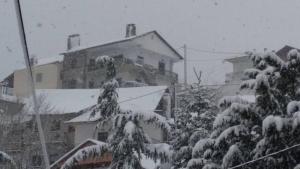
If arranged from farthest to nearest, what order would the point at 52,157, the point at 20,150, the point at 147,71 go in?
the point at 147,71, the point at 52,157, the point at 20,150

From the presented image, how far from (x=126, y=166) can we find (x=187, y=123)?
603cm

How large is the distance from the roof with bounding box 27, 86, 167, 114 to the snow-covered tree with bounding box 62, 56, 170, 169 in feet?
94.9

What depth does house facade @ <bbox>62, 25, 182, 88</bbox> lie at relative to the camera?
62312 millimetres

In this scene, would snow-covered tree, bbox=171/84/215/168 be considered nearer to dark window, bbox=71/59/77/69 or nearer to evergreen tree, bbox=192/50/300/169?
evergreen tree, bbox=192/50/300/169

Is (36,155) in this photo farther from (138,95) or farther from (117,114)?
(117,114)

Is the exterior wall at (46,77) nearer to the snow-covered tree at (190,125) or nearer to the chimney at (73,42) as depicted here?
the chimney at (73,42)

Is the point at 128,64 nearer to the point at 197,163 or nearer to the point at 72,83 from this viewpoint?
the point at 72,83

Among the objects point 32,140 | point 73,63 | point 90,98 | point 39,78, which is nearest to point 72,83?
point 73,63

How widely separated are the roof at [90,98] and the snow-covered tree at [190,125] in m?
23.4

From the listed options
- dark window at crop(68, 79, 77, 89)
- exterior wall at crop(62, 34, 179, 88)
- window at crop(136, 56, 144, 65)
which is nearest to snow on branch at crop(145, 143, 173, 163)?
exterior wall at crop(62, 34, 179, 88)

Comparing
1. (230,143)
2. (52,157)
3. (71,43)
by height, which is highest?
(71,43)

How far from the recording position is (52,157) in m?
45.8

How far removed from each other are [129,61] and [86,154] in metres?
46.6

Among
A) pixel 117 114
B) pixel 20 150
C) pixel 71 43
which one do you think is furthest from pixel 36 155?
pixel 71 43
